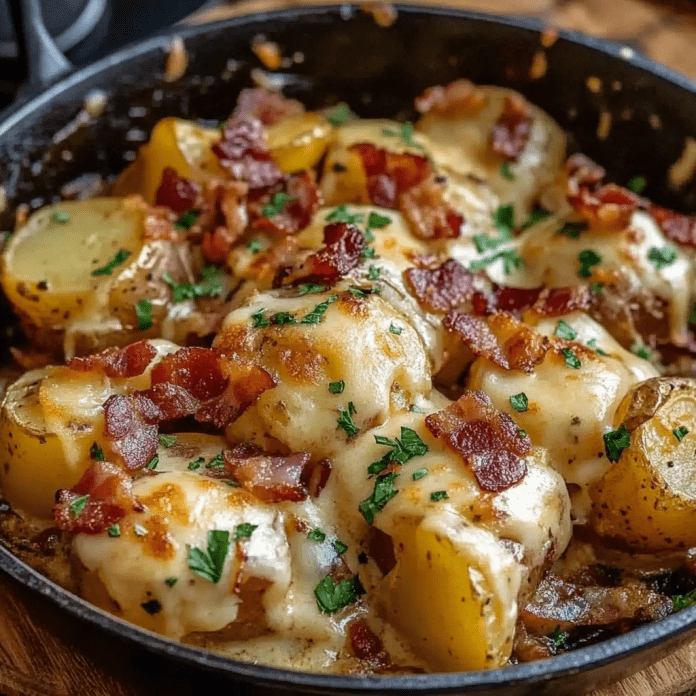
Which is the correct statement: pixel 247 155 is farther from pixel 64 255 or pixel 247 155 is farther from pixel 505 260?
pixel 505 260

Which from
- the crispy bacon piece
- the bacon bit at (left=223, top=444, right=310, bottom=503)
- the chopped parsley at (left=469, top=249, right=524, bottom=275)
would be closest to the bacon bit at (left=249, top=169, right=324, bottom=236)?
the chopped parsley at (left=469, top=249, right=524, bottom=275)

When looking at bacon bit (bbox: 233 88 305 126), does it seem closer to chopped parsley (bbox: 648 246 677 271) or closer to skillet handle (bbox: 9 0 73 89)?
skillet handle (bbox: 9 0 73 89)

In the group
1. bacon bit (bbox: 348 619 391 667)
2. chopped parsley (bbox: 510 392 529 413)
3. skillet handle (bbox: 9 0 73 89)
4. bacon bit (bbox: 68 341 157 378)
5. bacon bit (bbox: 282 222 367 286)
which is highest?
skillet handle (bbox: 9 0 73 89)

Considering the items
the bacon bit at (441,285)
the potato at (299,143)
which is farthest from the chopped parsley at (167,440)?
the potato at (299,143)

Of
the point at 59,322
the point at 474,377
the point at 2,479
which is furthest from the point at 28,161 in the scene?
the point at 474,377

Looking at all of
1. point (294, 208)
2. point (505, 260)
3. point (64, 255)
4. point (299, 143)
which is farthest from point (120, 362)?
point (505, 260)

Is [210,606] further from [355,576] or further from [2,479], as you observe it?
[2,479]
